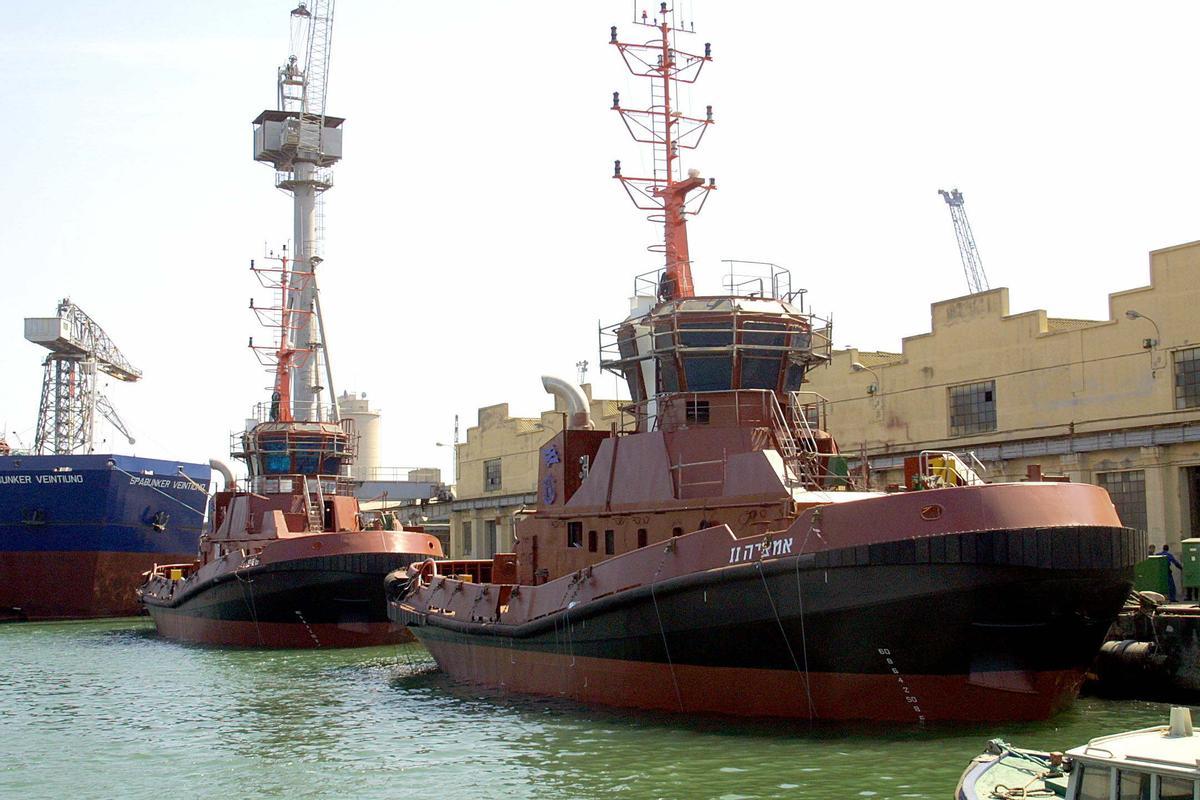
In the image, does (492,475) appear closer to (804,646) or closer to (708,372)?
(708,372)

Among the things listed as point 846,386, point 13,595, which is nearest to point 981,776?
point 846,386

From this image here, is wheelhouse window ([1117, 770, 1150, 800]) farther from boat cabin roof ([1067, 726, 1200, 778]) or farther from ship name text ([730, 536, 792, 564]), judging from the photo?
ship name text ([730, 536, 792, 564])

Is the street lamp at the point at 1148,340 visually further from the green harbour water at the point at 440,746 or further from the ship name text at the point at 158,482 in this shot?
the ship name text at the point at 158,482

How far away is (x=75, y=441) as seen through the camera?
6581 centimetres

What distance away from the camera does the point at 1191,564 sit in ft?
65.3

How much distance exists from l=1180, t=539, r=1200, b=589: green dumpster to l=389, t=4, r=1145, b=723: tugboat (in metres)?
5.82

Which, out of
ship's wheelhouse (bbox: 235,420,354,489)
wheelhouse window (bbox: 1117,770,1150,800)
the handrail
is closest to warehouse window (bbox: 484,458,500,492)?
ship's wheelhouse (bbox: 235,420,354,489)

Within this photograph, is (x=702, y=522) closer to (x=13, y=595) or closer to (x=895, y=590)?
(x=895, y=590)

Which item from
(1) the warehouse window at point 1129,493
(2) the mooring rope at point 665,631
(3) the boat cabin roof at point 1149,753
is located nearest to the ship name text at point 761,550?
(2) the mooring rope at point 665,631

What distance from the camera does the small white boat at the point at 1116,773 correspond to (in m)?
7.38

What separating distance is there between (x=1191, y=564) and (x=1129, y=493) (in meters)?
9.31

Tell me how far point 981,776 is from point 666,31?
556 inches

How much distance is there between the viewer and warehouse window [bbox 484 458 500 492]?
52.4m

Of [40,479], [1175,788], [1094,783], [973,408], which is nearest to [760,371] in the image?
[1094,783]
